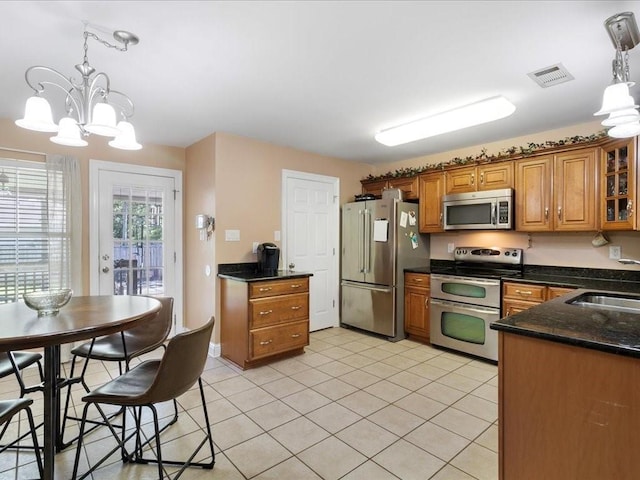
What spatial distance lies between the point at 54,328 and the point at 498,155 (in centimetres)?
401

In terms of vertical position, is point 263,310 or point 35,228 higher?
point 35,228

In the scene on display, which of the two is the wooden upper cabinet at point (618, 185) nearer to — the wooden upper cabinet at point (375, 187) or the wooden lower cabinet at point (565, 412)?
the wooden lower cabinet at point (565, 412)

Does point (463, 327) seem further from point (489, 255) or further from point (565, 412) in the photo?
point (565, 412)

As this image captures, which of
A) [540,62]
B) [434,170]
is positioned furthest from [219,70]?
[434,170]

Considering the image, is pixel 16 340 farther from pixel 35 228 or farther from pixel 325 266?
pixel 325 266

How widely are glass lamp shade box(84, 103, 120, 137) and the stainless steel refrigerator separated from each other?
3.08m

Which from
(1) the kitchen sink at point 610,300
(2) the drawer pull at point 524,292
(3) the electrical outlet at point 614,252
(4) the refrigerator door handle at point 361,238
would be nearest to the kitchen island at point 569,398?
(1) the kitchen sink at point 610,300

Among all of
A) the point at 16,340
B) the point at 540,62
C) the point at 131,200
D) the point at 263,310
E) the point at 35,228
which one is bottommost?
the point at 263,310

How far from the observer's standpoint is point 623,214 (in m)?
2.85

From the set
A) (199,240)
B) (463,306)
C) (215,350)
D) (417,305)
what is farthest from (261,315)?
(463,306)

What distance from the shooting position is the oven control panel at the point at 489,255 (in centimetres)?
375

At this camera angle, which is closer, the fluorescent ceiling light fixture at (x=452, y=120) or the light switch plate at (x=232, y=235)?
the fluorescent ceiling light fixture at (x=452, y=120)

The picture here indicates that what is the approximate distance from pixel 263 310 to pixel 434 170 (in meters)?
2.62

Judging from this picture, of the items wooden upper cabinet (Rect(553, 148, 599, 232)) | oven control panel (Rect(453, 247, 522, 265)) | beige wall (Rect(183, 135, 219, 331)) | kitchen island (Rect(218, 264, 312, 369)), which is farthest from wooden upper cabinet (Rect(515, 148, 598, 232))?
beige wall (Rect(183, 135, 219, 331))
